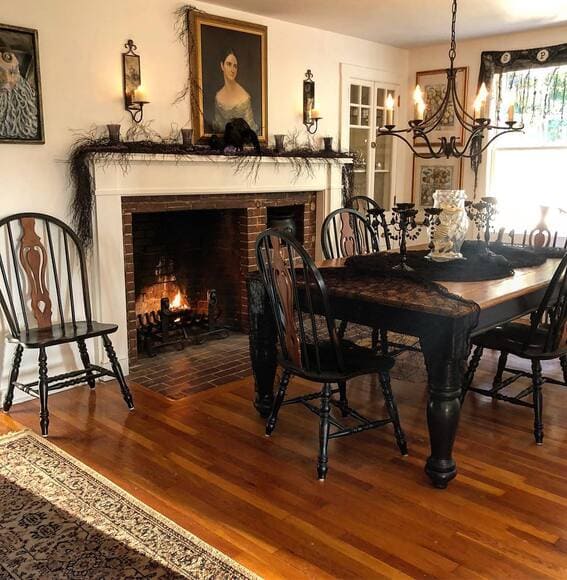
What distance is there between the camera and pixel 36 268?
3.48 meters

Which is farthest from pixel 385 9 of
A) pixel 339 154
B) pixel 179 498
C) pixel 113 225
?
pixel 179 498

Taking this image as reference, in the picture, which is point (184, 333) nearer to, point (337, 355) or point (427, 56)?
point (337, 355)

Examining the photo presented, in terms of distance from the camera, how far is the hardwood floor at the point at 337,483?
2.08 m

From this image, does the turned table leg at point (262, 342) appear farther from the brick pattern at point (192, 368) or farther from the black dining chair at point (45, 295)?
the black dining chair at point (45, 295)

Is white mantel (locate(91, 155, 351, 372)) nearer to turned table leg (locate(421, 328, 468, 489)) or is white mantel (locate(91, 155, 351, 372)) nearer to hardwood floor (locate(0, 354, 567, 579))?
hardwood floor (locate(0, 354, 567, 579))

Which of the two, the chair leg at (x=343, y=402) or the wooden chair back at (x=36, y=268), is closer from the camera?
the chair leg at (x=343, y=402)

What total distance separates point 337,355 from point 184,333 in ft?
7.48

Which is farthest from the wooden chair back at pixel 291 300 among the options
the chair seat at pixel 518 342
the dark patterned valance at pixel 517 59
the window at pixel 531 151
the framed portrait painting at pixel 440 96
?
the framed portrait painting at pixel 440 96

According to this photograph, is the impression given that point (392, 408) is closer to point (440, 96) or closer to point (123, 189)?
point (123, 189)

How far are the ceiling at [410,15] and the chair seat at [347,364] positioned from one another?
8.79 ft

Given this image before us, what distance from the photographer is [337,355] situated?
8.27 ft

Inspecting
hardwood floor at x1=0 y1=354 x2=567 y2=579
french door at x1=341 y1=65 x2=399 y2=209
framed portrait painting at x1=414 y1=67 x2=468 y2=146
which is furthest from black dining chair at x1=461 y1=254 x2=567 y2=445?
framed portrait painting at x1=414 y1=67 x2=468 y2=146

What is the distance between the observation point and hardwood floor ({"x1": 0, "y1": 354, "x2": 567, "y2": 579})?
6.82 ft

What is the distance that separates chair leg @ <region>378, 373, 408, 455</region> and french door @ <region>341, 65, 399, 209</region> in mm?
3226
